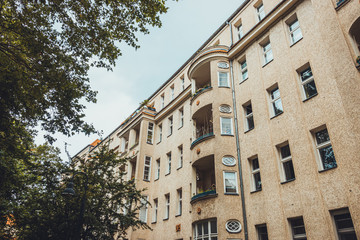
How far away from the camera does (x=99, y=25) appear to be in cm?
1011

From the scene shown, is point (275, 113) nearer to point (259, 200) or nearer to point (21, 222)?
point (259, 200)

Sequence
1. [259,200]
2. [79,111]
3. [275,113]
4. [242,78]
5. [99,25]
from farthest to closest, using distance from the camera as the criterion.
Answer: [242,78] → [275,113] → [259,200] → [79,111] → [99,25]

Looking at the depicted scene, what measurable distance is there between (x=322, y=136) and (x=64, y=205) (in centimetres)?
1348

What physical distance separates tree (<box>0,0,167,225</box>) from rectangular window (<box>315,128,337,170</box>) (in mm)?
7978

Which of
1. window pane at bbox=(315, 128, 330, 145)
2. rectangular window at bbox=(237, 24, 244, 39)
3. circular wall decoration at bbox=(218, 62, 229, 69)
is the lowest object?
window pane at bbox=(315, 128, 330, 145)

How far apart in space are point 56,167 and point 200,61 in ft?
37.9

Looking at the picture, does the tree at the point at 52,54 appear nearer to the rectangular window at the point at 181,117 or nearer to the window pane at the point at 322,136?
the window pane at the point at 322,136

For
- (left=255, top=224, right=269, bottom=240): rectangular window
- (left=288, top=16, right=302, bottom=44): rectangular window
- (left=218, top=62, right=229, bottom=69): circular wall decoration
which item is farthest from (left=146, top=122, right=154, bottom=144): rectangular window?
(left=288, top=16, right=302, bottom=44): rectangular window

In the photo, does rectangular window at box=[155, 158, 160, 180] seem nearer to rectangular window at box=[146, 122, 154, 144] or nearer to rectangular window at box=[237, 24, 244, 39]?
rectangular window at box=[146, 122, 154, 144]

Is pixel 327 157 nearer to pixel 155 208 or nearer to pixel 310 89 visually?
pixel 310 89

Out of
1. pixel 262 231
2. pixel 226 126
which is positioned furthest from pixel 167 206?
pixel 262 231

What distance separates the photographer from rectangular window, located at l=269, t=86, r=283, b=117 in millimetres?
13172

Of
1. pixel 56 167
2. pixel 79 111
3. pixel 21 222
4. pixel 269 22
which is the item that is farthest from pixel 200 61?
pixel 21 222

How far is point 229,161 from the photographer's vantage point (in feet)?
46.9
